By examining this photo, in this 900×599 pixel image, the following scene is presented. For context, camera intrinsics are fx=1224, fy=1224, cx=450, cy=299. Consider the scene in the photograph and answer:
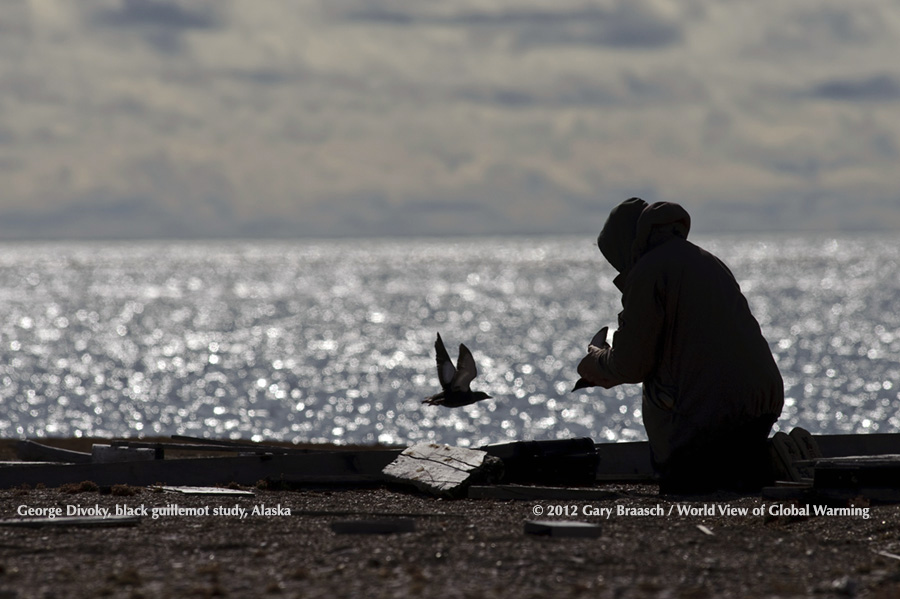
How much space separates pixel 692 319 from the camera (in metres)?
10.3

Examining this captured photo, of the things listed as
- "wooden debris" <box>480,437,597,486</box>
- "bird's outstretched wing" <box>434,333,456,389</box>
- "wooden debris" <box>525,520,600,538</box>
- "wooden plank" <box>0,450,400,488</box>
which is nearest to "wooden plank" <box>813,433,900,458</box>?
"wooden debris" <box>480,437,597,486</box>

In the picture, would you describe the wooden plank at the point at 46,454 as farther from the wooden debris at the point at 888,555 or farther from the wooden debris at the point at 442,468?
the wooden debris at the point at 888,555

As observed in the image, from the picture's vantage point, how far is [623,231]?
435 inches

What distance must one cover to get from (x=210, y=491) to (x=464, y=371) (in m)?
2.50

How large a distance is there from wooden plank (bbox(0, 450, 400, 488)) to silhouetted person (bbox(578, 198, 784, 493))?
103 inches

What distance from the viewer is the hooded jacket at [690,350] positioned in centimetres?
1028

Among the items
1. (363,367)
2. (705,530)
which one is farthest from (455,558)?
(363,367)

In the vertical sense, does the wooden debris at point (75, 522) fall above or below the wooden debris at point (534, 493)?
above

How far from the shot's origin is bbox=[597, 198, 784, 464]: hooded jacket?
33.7 ft

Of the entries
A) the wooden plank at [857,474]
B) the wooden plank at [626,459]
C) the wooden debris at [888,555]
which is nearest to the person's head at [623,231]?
the wooden plank at [626,459]

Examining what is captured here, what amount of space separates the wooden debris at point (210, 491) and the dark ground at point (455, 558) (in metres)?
1.07

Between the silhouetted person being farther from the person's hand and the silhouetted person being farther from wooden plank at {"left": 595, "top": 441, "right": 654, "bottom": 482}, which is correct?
wooden plank at {"left": 595, "top": 441, "right": 654, "bottom": 482}

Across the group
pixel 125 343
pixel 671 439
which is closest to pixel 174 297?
pixel 125 343

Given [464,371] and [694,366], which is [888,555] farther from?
[464,371]
